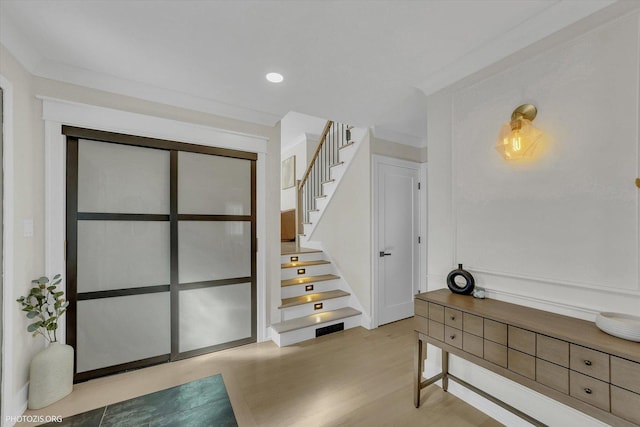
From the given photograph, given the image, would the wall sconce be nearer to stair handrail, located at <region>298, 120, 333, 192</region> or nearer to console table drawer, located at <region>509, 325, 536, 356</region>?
console table drawer, located at <region>509, 325, 536, 356</region>

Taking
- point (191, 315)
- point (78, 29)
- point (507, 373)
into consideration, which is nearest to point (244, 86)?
point (78, 29)

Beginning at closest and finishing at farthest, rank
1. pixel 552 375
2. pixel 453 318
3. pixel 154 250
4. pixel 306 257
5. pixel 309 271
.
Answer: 1. pixel 552 375
2. pixel 453 318
3. pixel 154 250
4. pixel 309 271
5. pixel 306 257

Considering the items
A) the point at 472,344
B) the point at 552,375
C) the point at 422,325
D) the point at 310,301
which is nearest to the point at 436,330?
the point at 422,325

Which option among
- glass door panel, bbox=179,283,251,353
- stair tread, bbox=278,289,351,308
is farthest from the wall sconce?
glass door panel, bbox=179,283,251,353

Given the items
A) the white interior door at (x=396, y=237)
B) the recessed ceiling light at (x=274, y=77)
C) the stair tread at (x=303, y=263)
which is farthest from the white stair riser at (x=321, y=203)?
the recessed ceiling light at (x=274, y=77)

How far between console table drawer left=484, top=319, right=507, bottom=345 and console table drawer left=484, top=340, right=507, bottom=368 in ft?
0.08

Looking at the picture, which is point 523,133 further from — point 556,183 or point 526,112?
point 556,183

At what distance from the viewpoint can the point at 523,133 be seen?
1729mm

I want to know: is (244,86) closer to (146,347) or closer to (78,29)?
(78,29)

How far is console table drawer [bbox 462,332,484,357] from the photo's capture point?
5.23ft

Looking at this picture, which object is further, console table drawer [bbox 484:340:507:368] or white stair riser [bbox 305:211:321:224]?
white stair riser [bbox 305:211:321:224]

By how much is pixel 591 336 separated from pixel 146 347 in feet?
10.5

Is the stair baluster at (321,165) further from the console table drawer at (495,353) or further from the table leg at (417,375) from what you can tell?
the console table drawer at (495,353)

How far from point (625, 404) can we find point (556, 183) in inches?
43.6
